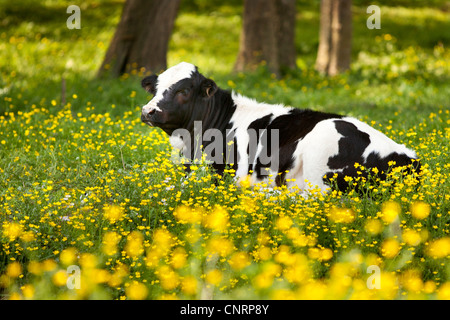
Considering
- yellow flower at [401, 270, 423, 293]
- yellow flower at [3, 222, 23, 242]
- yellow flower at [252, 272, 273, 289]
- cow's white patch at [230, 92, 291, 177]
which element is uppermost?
cow's white patch at [230, 92, 291, 177]

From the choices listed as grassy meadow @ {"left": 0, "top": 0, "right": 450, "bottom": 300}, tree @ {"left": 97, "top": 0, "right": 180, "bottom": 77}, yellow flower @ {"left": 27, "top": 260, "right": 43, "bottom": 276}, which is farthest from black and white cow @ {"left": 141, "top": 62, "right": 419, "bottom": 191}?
tree @ {"left": 97, "top": 0, "right": 180, "bottom": 77}

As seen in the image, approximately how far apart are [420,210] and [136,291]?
8.22ft

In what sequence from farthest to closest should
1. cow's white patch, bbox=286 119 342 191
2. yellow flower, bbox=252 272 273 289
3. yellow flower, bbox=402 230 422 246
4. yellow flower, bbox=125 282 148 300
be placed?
cow's white patch, bbox=286 119 342 191
yellow flower, bbox=402 230 422 246
yellow flower, bbox=125 282 148 300
yellow flower, bbox=252 272 273 289

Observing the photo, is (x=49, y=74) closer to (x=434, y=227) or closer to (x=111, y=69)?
(x=111, y=69)

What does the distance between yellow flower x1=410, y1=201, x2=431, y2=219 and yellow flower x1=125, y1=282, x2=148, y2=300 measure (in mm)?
2348

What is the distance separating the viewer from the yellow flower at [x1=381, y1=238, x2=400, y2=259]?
4.67 m

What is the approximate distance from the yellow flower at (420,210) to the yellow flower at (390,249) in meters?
0.41

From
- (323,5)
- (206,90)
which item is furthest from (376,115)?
(323,5)

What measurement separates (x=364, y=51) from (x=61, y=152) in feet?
42.0

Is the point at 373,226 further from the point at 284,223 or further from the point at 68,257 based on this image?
the point at 68,257

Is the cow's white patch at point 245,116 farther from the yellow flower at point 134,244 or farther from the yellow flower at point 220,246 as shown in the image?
the yellow flower at point 220,246

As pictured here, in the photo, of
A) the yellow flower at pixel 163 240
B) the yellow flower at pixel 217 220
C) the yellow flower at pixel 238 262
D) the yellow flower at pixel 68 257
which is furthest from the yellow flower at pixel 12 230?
the yellow flower at pixel 238 262

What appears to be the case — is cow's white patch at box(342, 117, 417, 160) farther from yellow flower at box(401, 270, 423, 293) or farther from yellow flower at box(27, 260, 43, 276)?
yellow flower at box(27, 260, 43, 276)
